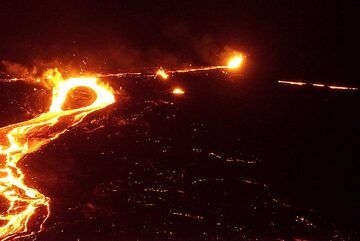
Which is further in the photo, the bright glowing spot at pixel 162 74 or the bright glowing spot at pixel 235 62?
the bright glowing spot at pixel 235 62

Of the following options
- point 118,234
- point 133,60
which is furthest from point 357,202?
point 133,60

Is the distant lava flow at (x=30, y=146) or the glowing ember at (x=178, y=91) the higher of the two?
the glowing ember at (x=178, y=91)

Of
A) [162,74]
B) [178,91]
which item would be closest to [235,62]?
[162,74]

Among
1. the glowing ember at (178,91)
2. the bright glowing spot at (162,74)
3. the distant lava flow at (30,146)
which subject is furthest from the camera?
the bright glowing spot at (162,74)

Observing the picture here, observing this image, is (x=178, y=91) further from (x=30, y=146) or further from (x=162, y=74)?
(x=30, y=146)

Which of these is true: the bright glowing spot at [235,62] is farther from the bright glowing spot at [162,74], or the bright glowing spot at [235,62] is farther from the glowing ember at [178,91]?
the glowing ember at [178,91]

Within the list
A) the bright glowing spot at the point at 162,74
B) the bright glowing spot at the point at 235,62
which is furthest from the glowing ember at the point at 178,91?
the bright glowing spot at the point at 235,62

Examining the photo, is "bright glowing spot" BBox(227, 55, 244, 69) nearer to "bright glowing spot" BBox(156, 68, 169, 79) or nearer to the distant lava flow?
"bright glowing spot" BBox(156, 68, 169, 79)
